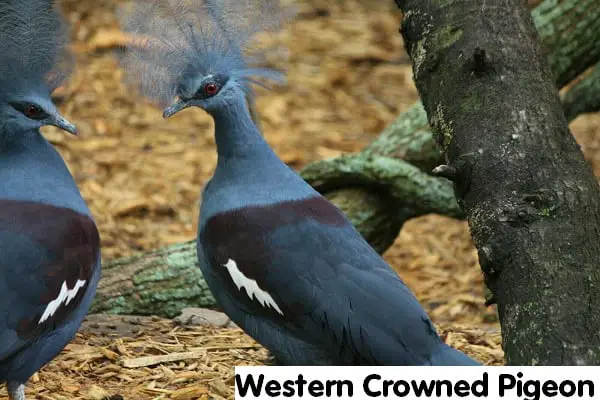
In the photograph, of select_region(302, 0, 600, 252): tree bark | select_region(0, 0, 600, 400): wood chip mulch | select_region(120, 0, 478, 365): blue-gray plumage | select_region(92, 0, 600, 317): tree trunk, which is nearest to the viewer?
select_region(120, 0, 478, 365): blue-gray plumage

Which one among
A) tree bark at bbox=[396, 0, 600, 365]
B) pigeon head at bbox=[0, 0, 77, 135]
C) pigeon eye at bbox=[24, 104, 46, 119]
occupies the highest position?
tree bark at bbox=[396, 0, 600, 365]

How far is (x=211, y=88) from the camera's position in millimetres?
3498

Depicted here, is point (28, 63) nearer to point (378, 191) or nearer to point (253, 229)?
point (253, 229)

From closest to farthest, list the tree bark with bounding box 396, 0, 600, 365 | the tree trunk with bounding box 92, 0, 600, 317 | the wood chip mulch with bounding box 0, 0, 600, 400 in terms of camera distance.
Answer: the tree bark with bounding box 396, 0, 600, 365
the wood chip mulch with bounding box 0, 0, 600, 400
the tree trunk with bounding box 92, 0, 600, 317

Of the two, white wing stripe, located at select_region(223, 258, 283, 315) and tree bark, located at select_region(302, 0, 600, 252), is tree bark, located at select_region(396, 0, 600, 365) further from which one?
tree bark, located at select_region(302, 0, 600, 252)

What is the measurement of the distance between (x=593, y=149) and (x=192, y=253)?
3458 millimetres

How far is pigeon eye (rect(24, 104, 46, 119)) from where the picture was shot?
353 cm

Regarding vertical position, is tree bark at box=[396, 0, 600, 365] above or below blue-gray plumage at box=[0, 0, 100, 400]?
above

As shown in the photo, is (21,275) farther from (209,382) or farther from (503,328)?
(503,328)

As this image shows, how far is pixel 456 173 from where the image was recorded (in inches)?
126

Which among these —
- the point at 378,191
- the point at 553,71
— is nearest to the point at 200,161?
the point at 378,191

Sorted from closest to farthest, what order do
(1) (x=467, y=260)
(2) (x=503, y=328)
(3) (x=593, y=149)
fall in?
(2) (x=503, y=328), (1) (x=467, y=260), (3) (x=593, y=149)

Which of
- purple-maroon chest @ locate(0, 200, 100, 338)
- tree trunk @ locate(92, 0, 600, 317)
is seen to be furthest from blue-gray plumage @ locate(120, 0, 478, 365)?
tree trunk @ locate(92, 0, 600, 317)

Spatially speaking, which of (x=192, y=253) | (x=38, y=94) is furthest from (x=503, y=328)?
(x=192, y=253)
